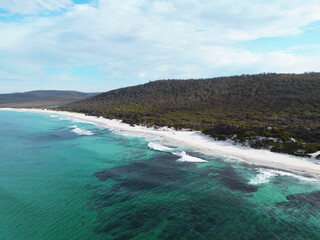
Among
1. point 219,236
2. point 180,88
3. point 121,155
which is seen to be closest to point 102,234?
point 219,236

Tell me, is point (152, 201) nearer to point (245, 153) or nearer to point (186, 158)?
point (186, 158)

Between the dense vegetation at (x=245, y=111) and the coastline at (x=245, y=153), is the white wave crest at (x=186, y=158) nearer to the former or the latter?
the coastline at (x=245, y=153)

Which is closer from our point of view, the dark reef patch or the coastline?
the dark reef patch

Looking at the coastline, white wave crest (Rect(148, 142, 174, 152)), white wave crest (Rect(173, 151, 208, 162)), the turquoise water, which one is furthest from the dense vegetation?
white wave crest (Rect(148, 142, 174, 152))

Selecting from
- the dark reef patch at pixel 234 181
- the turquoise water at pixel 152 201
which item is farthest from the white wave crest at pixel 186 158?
the dark reef patch at pixel 234 181

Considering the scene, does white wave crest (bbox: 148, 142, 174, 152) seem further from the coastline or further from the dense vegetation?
the dense vegetation

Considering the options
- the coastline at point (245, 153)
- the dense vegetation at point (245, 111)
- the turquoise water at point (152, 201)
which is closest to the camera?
the turquoise water at point (152, 201)

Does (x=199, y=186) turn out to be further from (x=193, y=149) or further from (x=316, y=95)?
(x=316, y=95)
